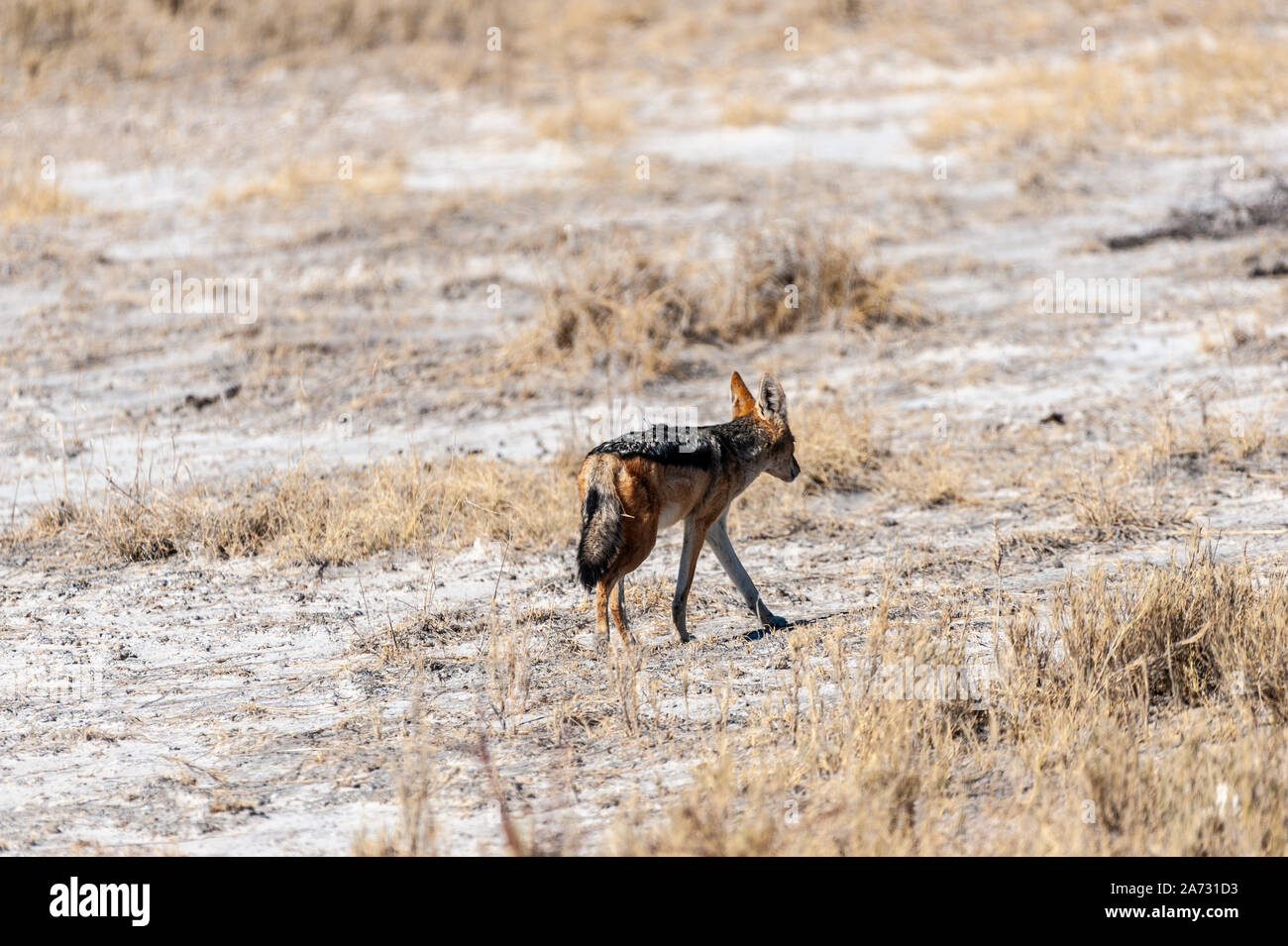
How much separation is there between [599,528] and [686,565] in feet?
1.99

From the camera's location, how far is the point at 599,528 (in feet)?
17.5

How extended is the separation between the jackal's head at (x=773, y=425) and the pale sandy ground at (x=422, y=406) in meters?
0.68

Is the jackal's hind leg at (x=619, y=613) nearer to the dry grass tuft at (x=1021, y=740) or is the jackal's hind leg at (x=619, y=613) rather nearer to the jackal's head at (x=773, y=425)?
the dry grass tuft at (x=1021, y=740)

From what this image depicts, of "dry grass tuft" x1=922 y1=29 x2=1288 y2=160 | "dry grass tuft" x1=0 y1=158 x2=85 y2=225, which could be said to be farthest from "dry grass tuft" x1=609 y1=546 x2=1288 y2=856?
"dry grass tuft" x1=0 y1=158 x2=85 y2=225

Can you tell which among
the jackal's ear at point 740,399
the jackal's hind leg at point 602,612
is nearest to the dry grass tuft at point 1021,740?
the jackal's hind leg at point 602,612

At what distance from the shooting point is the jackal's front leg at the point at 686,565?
5781 mm

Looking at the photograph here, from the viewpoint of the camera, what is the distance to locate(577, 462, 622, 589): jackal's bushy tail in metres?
5.31
